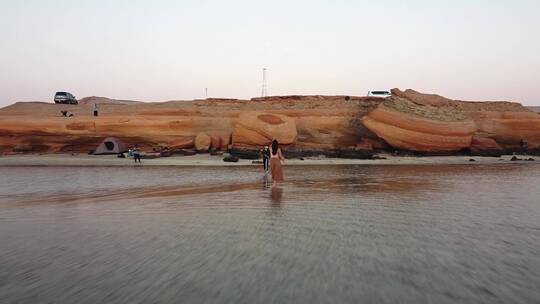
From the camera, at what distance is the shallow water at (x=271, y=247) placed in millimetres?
4016

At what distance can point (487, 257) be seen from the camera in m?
5.06

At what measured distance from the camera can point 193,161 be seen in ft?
71.5

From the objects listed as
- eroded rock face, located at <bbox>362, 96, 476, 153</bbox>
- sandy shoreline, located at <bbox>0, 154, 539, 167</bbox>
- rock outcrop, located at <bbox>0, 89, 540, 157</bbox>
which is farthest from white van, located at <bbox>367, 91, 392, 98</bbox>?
sandy shoreline, located at <bbox>0, 154, 539, 167</bbox>

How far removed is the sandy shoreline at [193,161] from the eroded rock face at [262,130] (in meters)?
2.04

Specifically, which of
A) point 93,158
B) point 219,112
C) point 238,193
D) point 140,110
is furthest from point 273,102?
point 238,193

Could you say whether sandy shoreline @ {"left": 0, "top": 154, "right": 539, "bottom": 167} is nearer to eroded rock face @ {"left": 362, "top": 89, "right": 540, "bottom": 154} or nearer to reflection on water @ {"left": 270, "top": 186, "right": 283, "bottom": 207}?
eroded rock face @ {"left": 362, "top": 89, "right": 540, "bottom": 154}

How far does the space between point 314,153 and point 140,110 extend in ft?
43.3

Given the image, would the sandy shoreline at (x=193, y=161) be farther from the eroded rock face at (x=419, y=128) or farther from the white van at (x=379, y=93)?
the white van at (x=379, y=93)

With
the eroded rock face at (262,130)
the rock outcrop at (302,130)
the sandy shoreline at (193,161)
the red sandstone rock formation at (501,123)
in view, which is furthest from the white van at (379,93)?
the eroded rock face at (262,130)

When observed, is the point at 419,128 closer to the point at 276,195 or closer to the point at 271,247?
the point at 276,195

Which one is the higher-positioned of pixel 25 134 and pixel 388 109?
pixel 388 109

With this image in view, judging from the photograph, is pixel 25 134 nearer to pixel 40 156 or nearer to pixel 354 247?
pixel 40 156

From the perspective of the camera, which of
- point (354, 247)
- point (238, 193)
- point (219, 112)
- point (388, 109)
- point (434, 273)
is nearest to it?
point (434, 273)

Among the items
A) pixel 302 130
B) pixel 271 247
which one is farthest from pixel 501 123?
pixel 271 247
